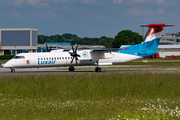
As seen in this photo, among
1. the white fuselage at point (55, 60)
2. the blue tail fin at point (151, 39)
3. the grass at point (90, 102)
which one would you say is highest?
the blue tail fin at point (151, 39)

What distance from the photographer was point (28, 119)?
10.5 m

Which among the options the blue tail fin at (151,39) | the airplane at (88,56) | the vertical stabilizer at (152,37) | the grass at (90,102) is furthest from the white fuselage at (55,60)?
the grass at (90,102)

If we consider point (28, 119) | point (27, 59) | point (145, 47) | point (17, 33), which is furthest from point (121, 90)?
point (17, 33)

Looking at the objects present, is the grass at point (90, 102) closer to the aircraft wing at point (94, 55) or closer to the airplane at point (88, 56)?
the airplane at point (88, 56)

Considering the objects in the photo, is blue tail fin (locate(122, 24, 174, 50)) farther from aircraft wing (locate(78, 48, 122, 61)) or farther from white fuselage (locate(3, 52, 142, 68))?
aircraft wing (locate(78, 48, 122, 61))

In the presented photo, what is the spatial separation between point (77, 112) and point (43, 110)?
1681mm

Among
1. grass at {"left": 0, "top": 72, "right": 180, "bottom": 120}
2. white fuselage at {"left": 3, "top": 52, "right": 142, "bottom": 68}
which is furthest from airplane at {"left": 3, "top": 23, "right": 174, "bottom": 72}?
grass at {"left": 0, "top": 72, "right": 180, "bottom": 120}

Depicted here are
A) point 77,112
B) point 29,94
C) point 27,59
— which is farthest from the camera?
point 27,59

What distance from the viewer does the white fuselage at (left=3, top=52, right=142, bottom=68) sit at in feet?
115

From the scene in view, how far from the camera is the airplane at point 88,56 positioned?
116 ft

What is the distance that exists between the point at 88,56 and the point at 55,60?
195 inches

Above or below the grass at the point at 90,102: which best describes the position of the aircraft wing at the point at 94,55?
above

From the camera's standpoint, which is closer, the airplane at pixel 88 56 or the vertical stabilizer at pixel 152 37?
the airplane at pixel 88 56

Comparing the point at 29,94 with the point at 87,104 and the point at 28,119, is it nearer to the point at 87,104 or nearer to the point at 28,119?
the point at 87,104
